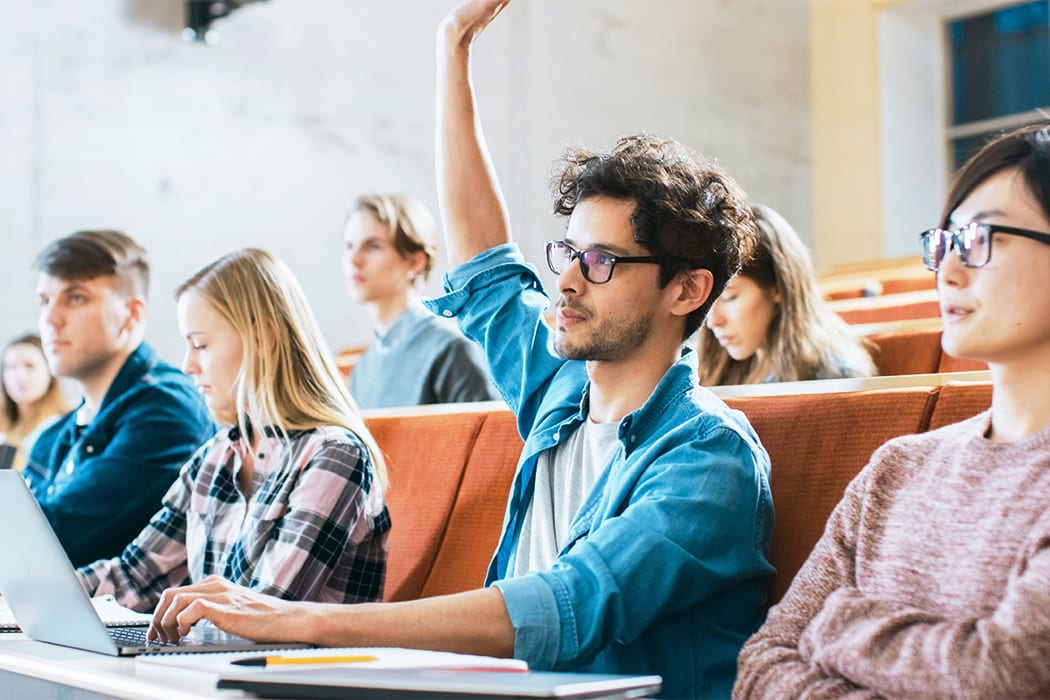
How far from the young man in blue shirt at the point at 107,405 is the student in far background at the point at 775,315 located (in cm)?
115

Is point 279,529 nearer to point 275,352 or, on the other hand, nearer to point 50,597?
point 275,352

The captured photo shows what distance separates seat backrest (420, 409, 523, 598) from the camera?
7.02 feet

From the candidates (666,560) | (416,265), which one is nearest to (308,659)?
(666,560)

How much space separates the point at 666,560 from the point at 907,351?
1.65 m

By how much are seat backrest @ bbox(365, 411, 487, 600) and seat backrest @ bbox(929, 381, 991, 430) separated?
910mm

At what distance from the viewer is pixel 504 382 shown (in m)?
1.97

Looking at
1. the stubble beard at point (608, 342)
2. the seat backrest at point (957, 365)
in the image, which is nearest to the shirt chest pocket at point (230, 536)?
the stubble beard at point (608, 342)

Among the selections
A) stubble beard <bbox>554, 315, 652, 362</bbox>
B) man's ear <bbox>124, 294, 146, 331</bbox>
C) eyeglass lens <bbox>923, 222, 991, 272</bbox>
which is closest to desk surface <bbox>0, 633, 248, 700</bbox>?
stubble beard <bbox>554, 315, 652, 362</bbox>

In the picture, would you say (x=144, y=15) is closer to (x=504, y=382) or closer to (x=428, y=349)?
(x=428, y=349)

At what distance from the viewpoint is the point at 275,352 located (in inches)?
86.7

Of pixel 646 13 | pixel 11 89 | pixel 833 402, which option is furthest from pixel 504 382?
pixel 646 13

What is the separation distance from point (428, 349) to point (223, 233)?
279cm

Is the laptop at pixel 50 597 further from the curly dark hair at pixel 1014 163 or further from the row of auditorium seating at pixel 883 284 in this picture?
the row of auditorium seating at pixel 883 284

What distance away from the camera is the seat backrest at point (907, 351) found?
2785mm
